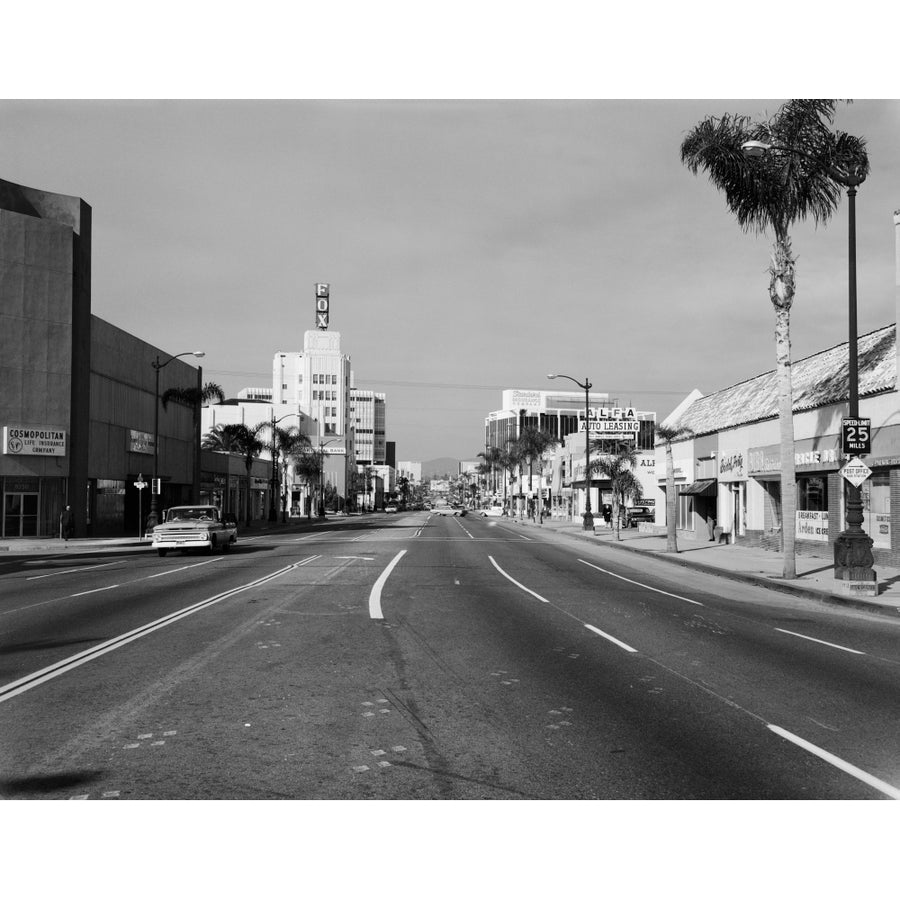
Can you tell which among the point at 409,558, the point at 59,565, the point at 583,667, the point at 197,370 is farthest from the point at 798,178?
the point at 197,370

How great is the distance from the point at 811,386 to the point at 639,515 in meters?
38.3

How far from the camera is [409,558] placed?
29.1m

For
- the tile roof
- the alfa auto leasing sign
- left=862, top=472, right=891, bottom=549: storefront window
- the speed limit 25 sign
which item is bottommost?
left=862, top=472, right=891, bottom=549: storefront window

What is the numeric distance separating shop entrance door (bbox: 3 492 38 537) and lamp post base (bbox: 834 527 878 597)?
36544 millimetres

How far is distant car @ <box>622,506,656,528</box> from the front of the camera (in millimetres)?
67812

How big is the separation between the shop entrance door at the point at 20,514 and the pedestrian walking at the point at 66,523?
1.28 metres

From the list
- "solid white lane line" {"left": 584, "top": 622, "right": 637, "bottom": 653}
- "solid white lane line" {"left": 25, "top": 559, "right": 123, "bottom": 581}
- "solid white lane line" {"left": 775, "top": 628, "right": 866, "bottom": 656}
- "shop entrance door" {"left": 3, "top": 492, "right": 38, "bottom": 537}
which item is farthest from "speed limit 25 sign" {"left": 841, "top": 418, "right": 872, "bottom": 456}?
"shop entrance door" {"left": 3, "top": 492, "right": 38, "bottom": 537}

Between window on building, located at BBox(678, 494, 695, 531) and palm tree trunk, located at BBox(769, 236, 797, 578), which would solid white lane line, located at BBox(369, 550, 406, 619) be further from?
window on building, located at BBox(678, 494, 695, 531)

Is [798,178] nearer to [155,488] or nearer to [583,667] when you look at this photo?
[583,667]

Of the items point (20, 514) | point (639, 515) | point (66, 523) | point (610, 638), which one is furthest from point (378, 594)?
point (639, 515)

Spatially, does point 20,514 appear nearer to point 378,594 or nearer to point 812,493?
point 378,594

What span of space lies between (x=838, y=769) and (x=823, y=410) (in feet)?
85.5

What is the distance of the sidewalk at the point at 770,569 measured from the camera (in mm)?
18375

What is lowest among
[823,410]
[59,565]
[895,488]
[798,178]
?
[59,565]
